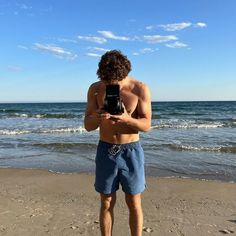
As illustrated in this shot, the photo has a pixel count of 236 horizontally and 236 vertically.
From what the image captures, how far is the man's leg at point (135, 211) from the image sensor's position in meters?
3.43

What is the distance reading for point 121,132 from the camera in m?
3.37

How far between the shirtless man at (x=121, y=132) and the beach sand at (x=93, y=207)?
1014 millimetres

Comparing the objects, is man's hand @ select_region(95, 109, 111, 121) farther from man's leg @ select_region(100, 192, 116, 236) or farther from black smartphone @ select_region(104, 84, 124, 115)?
man's leg @ select_region(100, 192, 116, 236)

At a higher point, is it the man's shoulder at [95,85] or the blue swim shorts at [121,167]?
the man's shoulder at [95,85]

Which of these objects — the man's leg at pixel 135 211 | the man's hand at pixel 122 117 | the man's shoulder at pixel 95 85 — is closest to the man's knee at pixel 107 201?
the man's leg at pixel 135 211

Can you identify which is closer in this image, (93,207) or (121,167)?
(121,167)

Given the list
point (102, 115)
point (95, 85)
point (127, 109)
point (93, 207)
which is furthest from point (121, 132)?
point (93, 207)

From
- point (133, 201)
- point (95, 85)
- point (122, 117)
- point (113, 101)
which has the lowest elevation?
point (133, 201)

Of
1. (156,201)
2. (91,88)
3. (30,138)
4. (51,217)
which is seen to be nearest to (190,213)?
(156,201)

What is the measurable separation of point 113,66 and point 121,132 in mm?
575

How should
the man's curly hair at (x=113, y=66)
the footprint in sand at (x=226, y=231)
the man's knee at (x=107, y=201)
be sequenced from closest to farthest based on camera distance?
the man's curly hair at (x=113, y=66)
the man's knee at (x=107, y=201)
the footprint in sand at (x=226, y=231)

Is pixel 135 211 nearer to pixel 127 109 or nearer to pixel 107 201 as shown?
pixel 107 201

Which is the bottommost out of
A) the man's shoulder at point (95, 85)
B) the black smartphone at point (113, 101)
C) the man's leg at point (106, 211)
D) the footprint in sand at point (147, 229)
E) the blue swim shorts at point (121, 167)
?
the footprint in sand at point (147, 229)

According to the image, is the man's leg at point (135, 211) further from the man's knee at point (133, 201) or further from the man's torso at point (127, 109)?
the man's torso at point (127, 109)
